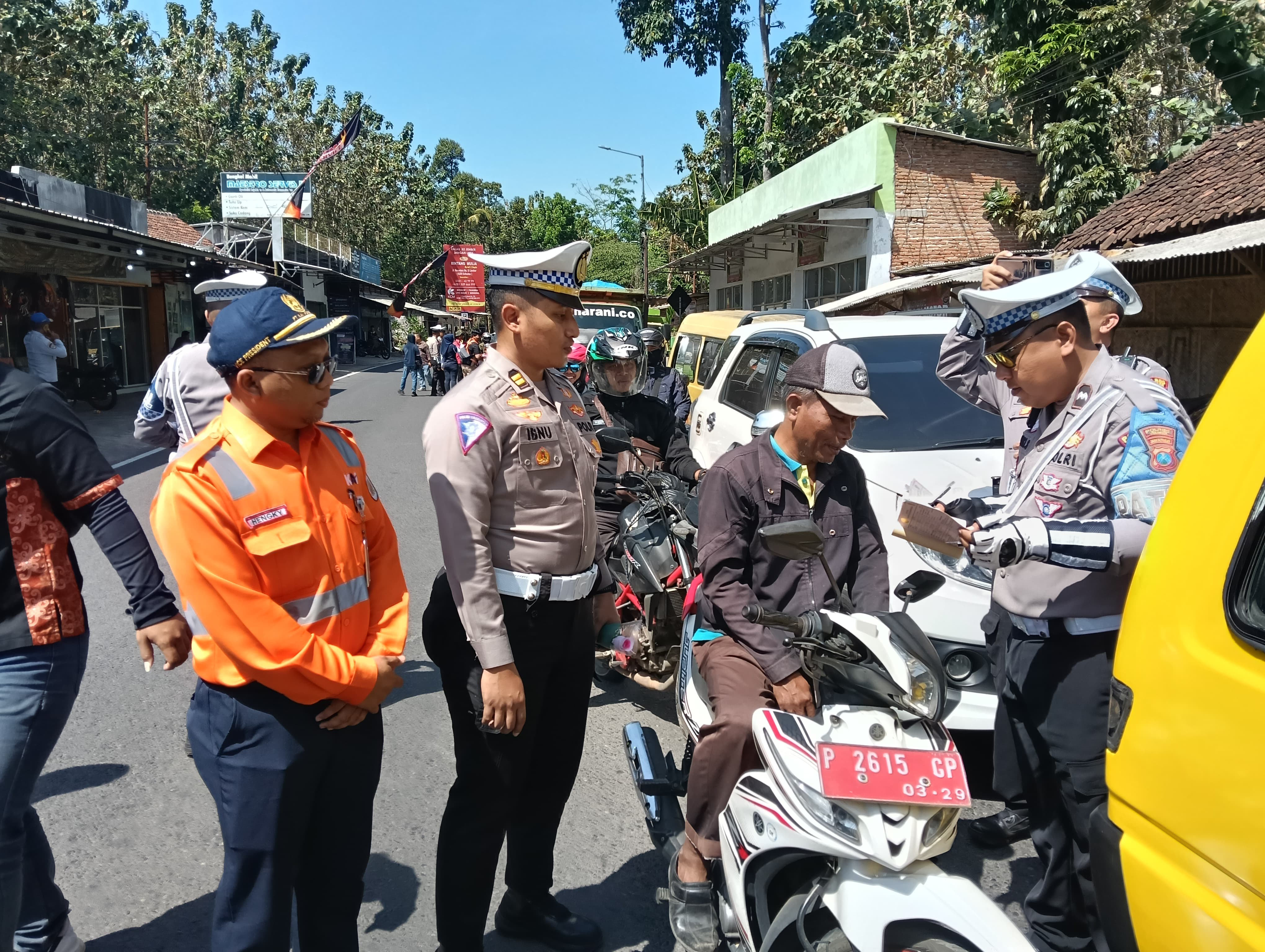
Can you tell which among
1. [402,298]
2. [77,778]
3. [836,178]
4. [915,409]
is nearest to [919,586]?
[915,409]

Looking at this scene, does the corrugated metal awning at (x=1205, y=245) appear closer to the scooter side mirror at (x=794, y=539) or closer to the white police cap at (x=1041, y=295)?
the white police cap at (x=1041, y=295)

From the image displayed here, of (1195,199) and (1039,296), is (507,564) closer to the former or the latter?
(1039,296)

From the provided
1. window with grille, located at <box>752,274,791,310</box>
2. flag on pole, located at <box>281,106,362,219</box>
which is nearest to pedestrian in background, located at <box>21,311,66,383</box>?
flag on pole, located at <box>281,106,362,219</box>

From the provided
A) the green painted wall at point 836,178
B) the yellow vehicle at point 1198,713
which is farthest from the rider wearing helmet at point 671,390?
the green painted wall at point 836,178

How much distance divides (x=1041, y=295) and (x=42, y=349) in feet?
44.8

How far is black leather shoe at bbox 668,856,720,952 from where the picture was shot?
272cm

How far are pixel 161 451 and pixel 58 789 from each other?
1058cm

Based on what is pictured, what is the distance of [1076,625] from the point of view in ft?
8.08

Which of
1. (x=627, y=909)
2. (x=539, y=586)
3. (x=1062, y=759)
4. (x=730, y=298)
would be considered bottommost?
(x=627, y=909)

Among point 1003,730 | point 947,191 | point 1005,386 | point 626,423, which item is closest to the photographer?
point 1003,730

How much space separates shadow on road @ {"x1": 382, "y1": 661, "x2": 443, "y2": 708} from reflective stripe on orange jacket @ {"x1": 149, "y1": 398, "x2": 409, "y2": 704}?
2696 mm

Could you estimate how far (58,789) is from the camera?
3.74m

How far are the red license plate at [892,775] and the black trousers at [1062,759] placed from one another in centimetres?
52

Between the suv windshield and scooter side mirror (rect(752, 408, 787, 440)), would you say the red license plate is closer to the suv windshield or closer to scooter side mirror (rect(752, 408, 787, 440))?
scooter side mirror (rect(752, 408, 787, 440))
